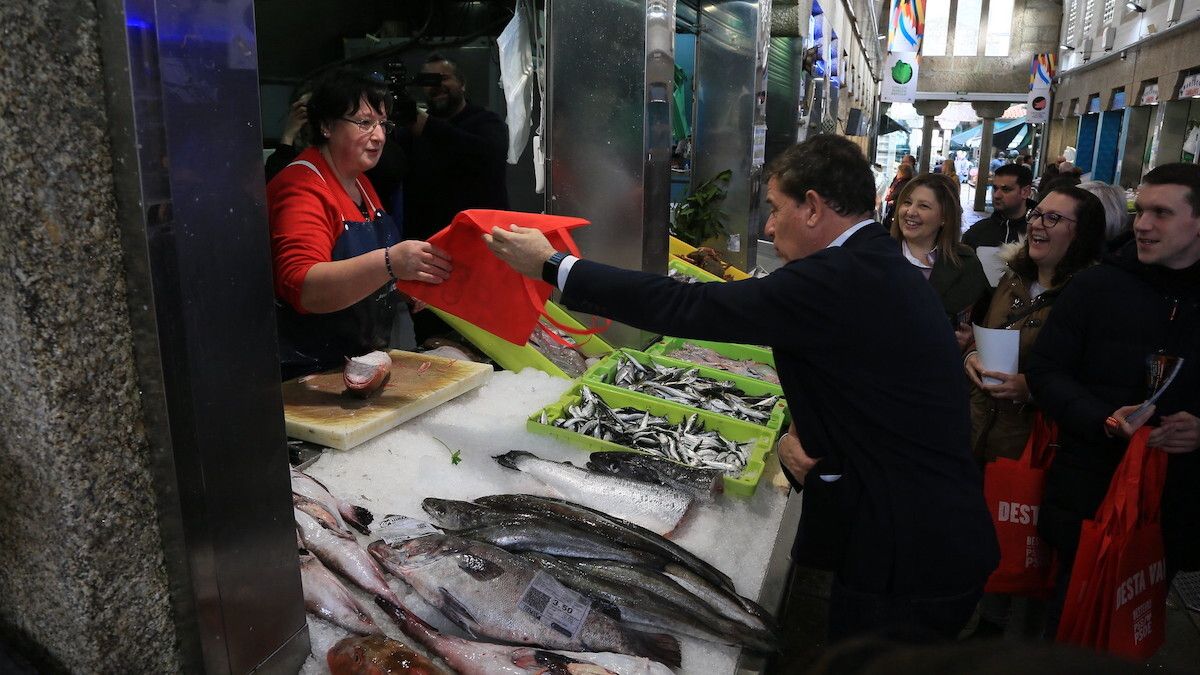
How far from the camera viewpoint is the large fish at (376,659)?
152cm

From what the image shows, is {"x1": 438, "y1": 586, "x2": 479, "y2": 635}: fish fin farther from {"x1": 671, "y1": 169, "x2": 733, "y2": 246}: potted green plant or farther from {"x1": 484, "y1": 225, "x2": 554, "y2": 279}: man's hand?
{"x1": 671, "y1": 169, "x2": 733, "y2": 246}: potted green plant

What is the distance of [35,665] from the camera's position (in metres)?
1.35

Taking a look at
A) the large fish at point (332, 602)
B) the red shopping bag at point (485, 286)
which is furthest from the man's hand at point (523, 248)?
the large fish at point (332, 602)

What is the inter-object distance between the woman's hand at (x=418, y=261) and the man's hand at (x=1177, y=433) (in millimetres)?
2419

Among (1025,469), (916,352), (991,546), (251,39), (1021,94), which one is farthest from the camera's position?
(1021,94)

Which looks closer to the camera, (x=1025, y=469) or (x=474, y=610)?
(x=474, y=610)

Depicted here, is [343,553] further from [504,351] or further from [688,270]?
[688,270]

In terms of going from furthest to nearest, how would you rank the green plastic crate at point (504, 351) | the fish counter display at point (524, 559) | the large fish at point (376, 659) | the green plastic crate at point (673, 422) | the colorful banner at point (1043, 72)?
1. the colorful banner at point (1043, 72)
2. the green plastic crate at point (504, 351)
3. the green plastic crate at point (673, 422)
4. the fish counter display at point (524, 559)
5. the large fish at point (376, 659)

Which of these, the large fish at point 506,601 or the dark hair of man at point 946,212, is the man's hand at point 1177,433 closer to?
the dark hair of man at point 946,212

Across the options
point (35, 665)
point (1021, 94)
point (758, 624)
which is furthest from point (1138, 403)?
point (1021, 94)

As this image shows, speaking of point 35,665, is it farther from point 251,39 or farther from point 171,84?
point 251,39

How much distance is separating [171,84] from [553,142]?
3477 mm

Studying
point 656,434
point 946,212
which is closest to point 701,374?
point 656,434

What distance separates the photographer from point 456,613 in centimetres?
180
